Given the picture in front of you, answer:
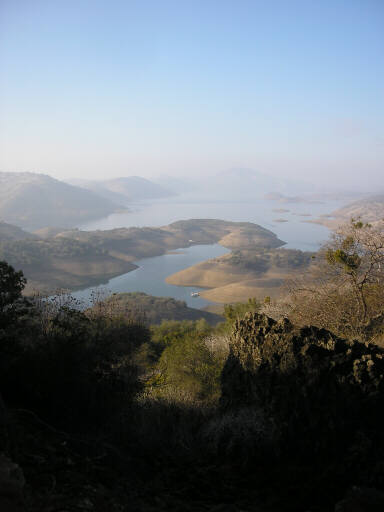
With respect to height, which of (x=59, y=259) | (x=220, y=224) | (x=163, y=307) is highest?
(x=220, y=224)

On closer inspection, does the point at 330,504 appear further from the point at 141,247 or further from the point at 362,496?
the point at 141,247

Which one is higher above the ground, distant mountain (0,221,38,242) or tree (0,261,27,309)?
distant mountain (0,221,38,242)

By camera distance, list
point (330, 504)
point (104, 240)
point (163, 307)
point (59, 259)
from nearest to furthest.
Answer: point (330, 504), point (163, 307), point (59, 259), point (104, 240)

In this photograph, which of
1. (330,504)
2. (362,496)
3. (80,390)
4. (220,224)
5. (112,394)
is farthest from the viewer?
(220,224)

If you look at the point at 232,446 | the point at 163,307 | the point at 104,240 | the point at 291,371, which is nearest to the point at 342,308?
the point at 291,371

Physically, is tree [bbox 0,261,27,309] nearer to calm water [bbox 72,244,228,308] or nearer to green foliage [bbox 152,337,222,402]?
green foliage [bbox 152,337,222,402]

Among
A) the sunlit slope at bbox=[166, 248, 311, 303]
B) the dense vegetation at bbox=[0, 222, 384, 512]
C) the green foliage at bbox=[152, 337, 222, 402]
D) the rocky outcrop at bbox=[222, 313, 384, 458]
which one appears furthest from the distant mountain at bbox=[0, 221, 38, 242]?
the rocky outcrop at bbox=[222, 313, 384, 458]
